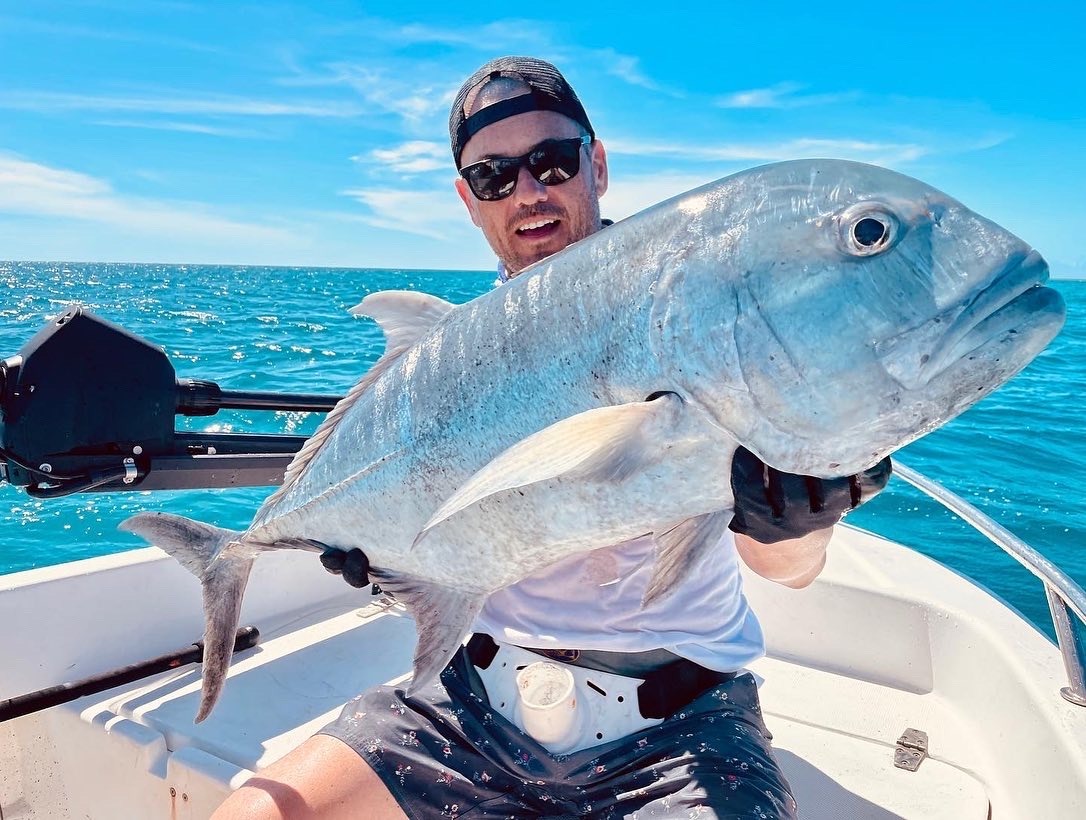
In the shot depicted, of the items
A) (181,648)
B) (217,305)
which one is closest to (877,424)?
(181,648)

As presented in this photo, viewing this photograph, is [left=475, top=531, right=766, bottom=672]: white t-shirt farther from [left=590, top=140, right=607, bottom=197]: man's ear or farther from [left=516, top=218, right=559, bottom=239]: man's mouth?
[left=590, top=140, right=607, bottom=197]: man's ear

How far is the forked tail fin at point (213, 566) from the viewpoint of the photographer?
2.60 m

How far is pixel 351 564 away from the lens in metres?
2.33

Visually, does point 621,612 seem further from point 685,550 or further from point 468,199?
point 468,199

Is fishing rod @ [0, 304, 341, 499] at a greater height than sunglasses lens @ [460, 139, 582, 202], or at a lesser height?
lesser

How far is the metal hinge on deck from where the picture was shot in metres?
3.29

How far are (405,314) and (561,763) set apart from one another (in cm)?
143

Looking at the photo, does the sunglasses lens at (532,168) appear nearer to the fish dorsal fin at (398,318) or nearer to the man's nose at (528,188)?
the man's nose at (528,188)

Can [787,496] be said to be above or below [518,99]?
below

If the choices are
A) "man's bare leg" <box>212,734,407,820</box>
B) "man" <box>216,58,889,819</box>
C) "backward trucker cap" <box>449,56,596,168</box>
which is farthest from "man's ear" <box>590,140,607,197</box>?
"man's bare leg" <box>212,734,407,820</box>

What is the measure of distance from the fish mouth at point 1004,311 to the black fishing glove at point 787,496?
0.43 meters

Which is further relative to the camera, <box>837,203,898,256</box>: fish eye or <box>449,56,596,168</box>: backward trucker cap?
<box>449,56,596,168</box>: backward trucker cap

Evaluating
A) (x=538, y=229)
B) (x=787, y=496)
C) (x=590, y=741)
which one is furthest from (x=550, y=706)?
(x=538, y=229)

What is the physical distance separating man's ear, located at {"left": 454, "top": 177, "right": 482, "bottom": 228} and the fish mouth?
2.11 metres
